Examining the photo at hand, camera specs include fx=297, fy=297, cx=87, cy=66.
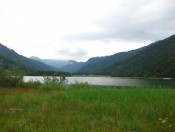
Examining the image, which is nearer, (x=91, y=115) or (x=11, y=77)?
(x=91, y=115)

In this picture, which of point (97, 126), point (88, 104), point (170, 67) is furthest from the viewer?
point (170, 67)

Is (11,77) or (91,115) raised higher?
(11,77)

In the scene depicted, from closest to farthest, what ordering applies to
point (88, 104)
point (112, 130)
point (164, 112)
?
1. point (112, 130)
2. point (164, 112)
3. point (88, 104)

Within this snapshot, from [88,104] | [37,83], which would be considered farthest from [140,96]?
[37,83]

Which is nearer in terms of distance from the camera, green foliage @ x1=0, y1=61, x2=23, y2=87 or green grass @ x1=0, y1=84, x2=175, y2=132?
green grass @ x1=0, y1=84, x2=175, y2=132

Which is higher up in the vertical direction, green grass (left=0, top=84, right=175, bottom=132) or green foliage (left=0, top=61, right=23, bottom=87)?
green foliage (left=0, top=61, right=23, bottom=87)

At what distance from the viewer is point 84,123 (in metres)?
11.1

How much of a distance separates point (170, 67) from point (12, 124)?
184231mm

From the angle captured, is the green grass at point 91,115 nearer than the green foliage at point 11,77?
Yes

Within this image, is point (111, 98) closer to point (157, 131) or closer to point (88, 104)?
point (88, 104)

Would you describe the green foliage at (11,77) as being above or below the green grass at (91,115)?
above

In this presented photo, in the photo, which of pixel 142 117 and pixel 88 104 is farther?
pixel 88 104

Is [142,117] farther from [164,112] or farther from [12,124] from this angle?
[12,124]

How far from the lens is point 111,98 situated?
59.3 ft
